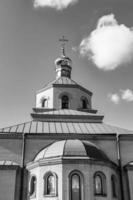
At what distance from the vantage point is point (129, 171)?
17766 mm

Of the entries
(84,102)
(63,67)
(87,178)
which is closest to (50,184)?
(87,178)

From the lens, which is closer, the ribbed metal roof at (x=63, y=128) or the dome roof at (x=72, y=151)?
the dome roof at (x=72, y=151)

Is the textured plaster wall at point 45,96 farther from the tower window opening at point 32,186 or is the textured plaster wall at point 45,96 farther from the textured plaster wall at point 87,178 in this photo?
the textured plaster wall at point 87,178

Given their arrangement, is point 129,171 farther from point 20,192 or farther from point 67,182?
point 20,192

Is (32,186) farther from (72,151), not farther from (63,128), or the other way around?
(63,128)

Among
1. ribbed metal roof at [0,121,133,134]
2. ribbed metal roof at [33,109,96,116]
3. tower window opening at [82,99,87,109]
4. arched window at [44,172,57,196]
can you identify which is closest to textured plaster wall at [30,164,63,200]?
arched window at [44,172,57,196]

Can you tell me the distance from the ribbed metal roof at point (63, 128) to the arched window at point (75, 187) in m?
4.16

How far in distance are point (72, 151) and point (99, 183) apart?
250 cm

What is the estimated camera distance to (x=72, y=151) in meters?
16.4

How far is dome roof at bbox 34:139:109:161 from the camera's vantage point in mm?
16312

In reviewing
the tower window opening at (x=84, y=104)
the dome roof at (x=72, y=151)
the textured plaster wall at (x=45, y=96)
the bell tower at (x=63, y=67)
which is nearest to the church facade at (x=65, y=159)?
the dome roof at (x=72, y=151)

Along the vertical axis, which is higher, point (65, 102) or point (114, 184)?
point (65, 102)

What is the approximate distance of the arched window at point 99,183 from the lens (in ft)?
52.3

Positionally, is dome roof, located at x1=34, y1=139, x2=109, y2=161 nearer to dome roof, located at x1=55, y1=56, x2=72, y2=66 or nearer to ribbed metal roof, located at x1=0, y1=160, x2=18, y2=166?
ribbed metal roof, located at x1=0, y1=160, x2=18, y2=166
